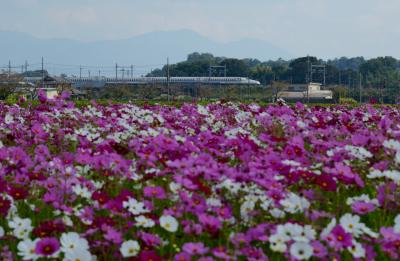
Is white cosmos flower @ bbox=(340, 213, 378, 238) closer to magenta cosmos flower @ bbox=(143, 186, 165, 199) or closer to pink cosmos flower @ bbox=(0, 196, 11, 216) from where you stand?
magenta cosmos flower @ bbox=(143, 186, 165, 199)

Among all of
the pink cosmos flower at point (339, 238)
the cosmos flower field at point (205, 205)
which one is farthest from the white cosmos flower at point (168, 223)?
the pink cosmos flower at point (339, 238)

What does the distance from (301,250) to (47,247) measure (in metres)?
0.90

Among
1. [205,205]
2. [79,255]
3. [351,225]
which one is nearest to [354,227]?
[351,225]

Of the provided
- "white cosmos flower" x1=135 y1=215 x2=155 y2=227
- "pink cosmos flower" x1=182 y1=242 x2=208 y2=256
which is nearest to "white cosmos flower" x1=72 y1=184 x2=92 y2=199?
"white cosmos flower" x1=135 y1=215 x2=155 y2=227

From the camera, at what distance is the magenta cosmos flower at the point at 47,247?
6.49 feet

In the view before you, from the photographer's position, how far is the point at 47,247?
201cm

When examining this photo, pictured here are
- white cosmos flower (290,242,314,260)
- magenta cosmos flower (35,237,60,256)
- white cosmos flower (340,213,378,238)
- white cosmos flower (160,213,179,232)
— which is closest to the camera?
white cosmos flower (290,242,314,260)

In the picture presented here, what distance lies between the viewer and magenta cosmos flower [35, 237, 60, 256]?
1978 millimetres

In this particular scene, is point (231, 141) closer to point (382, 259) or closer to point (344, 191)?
point (344, 191)

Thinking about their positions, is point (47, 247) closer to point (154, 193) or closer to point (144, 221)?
point (144, 221)

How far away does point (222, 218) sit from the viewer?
2.33 m

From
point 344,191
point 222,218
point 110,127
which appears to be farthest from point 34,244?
point 110,127

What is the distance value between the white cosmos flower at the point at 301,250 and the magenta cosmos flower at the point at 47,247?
84 centimetres

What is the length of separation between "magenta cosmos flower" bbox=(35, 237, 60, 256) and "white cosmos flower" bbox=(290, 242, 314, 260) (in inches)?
33.0
